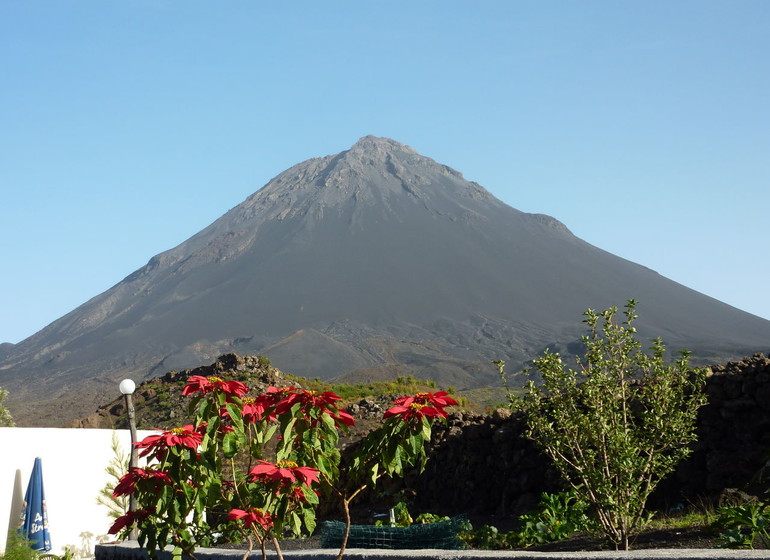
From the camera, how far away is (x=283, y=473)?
14.5ft

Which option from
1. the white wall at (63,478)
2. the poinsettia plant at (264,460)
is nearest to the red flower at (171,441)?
the poinsettia plant at (264,460)

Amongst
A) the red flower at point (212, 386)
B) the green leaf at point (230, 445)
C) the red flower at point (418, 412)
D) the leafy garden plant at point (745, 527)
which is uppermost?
the red flower at point (212, 386)

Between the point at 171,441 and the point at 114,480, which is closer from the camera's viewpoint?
the point at 171,441

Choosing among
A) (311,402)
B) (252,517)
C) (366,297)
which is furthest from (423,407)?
(366,297)

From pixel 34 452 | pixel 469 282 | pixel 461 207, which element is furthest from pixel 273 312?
pixel 34 452

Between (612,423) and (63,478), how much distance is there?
7631 millimetres

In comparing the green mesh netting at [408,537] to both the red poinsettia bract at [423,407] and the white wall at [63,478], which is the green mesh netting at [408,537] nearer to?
the red poinsettia bract at [423,407]

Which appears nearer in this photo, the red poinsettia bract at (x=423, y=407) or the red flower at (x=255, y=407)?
the red poinsettia bract at (x=423, y=407)

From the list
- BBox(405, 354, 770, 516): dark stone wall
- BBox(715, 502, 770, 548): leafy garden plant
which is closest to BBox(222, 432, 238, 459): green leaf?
BBox(715, 502, 770, 548): leafy garden plant

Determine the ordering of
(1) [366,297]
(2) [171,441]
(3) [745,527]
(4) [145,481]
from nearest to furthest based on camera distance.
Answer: (2) [171,441] → (4) [145,481] → (3) [745,527] → (1) [366,297]

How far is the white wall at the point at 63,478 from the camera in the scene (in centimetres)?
1089

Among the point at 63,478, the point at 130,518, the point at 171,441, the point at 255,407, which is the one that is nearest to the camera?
the point at 171,441

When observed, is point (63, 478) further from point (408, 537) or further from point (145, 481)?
point (145, 481)

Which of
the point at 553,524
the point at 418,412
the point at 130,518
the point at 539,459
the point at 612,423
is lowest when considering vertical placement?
the point at 553,524
